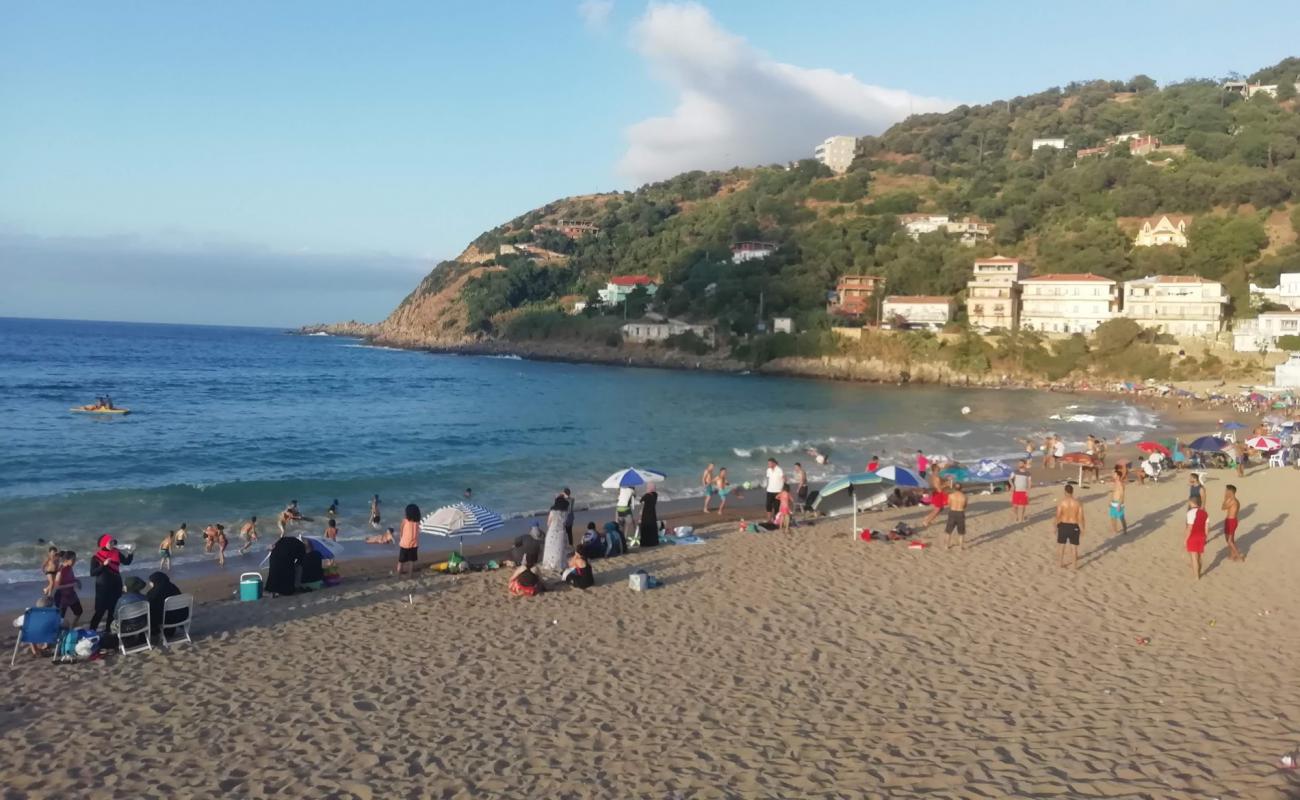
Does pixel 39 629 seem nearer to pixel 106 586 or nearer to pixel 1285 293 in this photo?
pixel 106 586

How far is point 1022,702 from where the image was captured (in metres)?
6.81

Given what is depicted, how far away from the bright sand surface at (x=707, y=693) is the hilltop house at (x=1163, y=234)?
2943 inches

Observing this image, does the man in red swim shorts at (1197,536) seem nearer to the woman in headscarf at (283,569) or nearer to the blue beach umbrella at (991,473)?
the blue beach umbrella at (991,473)

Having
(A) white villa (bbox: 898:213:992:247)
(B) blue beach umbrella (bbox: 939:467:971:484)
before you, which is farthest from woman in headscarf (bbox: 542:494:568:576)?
(A) white villa (bbox: 898:213:992:247)

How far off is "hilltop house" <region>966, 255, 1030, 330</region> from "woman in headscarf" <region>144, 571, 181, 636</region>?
233ft

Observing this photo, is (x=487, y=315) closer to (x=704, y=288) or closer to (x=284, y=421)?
(x=704, y=288)

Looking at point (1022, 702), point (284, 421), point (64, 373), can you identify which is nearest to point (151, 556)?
point (1022, 702)

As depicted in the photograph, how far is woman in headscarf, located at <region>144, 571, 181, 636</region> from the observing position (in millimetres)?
8258

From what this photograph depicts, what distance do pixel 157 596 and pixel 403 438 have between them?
22163 mm

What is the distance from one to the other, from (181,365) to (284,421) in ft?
158

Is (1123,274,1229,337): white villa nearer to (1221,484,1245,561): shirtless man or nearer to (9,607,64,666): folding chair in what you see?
(1221,484,1245,561): shirtless man

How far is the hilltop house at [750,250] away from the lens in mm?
95125

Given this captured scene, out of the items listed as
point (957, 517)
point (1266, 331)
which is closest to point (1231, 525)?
point (957, 517)

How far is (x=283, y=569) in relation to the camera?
10.5 metres
